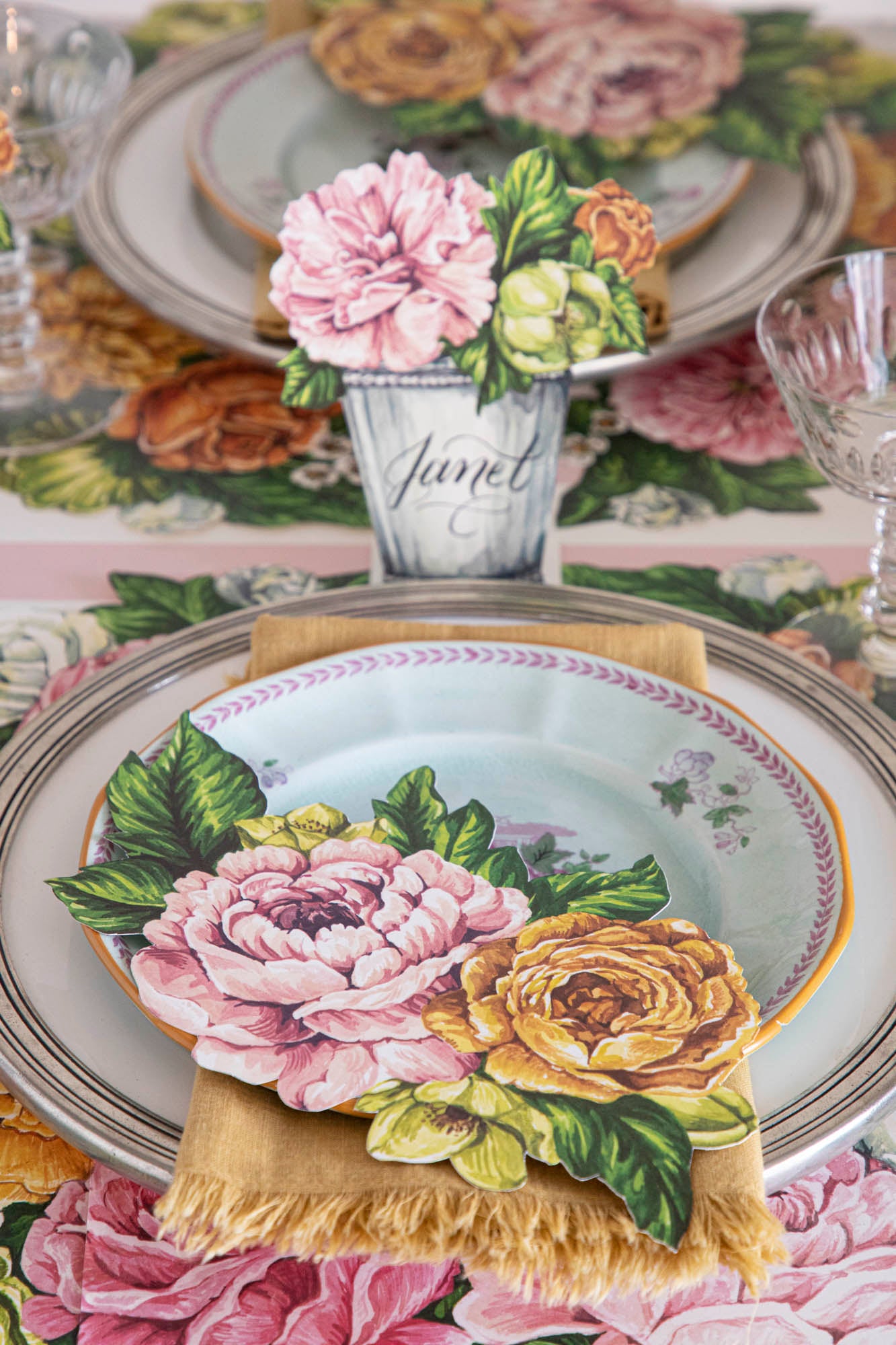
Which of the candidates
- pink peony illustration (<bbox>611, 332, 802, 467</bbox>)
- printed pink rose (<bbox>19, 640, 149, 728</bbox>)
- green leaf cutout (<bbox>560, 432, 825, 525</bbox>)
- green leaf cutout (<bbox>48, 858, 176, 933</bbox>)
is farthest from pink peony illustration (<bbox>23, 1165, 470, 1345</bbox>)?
pink peony illustration (<bbox>611, 332, 802, 467</bbox>)

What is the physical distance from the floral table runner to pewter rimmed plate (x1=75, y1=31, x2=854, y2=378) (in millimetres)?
72

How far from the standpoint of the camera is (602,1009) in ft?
1.64

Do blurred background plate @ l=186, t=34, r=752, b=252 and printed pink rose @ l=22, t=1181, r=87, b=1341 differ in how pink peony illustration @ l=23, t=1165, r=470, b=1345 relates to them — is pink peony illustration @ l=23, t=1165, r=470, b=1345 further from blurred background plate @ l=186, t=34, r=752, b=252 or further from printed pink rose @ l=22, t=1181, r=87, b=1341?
blurred background plate @ l=186, t=34, r=752, b=252

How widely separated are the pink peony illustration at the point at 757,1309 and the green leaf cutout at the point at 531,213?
0.49 m

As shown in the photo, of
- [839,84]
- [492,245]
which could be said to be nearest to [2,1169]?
[492,245]

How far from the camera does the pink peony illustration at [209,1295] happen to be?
489 mm

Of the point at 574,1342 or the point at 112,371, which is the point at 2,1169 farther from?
the point at 112,371

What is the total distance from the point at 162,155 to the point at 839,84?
2.25 feet

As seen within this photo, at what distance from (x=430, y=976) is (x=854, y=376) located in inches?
20.5

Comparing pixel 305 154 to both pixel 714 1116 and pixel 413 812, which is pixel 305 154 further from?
pixel 714 1116

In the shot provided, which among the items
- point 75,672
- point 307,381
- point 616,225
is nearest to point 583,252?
point 616,225

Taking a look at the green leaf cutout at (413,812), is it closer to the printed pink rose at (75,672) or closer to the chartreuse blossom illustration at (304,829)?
the chartreuse blossom illustration at (304,829)

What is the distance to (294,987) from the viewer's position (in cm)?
51

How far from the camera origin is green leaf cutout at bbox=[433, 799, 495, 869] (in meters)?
0.57
